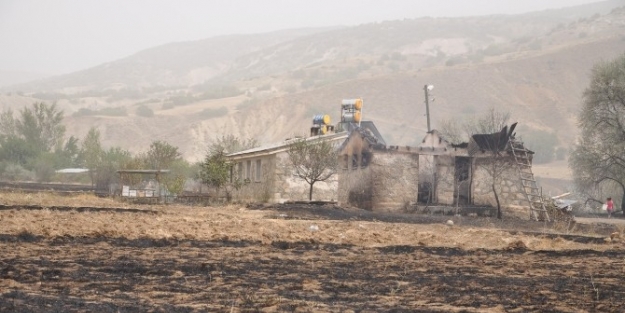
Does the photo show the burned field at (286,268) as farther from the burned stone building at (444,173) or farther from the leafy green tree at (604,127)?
the leafy green tree at (604,127)

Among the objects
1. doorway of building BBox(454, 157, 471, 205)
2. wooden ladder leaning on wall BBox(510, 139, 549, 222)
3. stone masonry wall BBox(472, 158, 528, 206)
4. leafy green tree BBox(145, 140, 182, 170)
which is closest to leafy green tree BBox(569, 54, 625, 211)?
wooden ladder leaning on wall BBox(510, 139, 549, 222)

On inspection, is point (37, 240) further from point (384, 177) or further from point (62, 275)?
point (384, 177)

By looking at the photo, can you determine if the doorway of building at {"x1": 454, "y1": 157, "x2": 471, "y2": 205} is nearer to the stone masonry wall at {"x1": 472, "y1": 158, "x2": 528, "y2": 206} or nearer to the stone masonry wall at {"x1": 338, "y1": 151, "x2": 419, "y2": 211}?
the stone masonry wall at {"x1": 472, "y1": 158, "x2": 528, "y2": 206}

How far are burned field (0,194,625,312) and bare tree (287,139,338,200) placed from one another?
13833 millimetres

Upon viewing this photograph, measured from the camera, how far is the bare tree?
3919cm

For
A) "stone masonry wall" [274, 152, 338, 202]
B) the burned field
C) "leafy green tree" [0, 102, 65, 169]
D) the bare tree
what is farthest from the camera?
"leafy green tree" [0, 102, 65, 169]

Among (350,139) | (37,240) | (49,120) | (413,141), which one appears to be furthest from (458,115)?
(37,240)

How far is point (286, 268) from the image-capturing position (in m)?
14.5

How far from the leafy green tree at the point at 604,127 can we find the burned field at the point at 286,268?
2348cm

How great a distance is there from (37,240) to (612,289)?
11.1m

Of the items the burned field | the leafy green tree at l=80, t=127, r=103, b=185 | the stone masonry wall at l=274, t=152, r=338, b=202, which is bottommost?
the burned field

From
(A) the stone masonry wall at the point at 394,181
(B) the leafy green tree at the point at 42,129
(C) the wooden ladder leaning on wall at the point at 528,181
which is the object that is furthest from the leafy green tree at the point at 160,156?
(B) the leafy green tree at the point at 42,129

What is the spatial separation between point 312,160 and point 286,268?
24791mm

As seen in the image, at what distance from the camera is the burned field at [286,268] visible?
10438 millimetres
